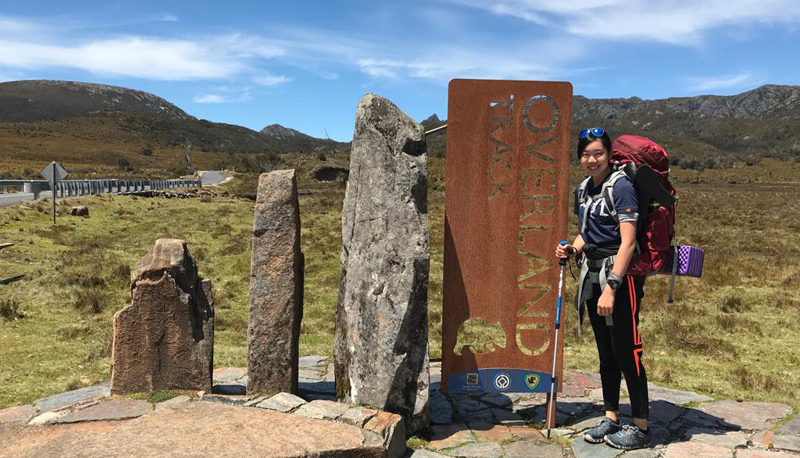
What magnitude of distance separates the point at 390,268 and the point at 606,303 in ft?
5.92

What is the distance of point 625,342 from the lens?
4.62m

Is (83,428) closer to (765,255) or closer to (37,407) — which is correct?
(37,407)

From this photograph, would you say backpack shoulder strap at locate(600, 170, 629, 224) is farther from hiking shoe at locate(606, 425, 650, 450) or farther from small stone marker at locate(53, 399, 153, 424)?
small stone marker at locate(53, 399, 153, 424)

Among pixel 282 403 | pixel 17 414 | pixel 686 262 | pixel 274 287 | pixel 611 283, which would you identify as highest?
pixel 686 262

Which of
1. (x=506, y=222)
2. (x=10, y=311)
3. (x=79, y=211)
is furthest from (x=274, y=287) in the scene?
(x=79, y=211)

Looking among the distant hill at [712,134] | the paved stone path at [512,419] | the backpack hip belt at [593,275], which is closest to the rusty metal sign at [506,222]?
the paved stone path at [512,419]

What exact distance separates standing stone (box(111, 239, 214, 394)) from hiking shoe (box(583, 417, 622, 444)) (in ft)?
12.0

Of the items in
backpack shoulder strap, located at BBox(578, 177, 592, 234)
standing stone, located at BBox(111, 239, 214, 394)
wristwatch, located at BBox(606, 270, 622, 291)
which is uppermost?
backpack shoulder strap, located at BBox(578, 177, 592, 234)

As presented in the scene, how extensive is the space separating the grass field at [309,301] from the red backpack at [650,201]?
300 cm

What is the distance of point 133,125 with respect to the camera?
13362cm

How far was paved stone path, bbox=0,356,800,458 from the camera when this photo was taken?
187 inches

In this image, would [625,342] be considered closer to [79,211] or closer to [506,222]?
[506,222]

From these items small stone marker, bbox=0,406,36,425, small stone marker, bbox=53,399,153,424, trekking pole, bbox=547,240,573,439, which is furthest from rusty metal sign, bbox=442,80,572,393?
small stone marker, bbox=0,406,36,425

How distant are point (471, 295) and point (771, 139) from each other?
13350cm
